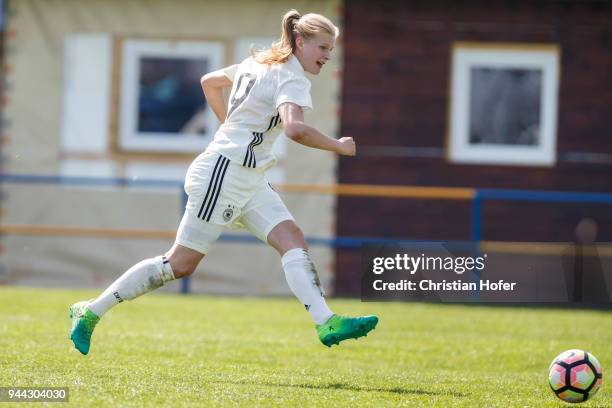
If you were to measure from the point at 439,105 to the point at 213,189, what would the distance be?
8.90 metres

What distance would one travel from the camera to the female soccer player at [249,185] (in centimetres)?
641

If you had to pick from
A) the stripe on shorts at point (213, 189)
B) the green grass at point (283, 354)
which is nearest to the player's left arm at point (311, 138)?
the stripe on shorts at point (213, 189)

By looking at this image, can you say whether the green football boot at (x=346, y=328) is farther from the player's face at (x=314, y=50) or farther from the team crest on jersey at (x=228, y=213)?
the player's face at (x=314, y=50)

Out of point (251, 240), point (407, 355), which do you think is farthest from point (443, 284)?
point (251, 240)

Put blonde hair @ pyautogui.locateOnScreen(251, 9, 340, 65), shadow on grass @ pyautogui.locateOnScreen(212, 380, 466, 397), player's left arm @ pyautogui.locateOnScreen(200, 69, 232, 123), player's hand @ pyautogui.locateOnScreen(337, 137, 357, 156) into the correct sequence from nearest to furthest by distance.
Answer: player's hand @ pyautogui.locateOnScreen(337, 137, 357, 156) < shadow on grass @ pyautogui.locateOnScreen(212, 380, 466, 397) < blonde hair @ pyautogui.locateOnScreen(251, 9, 340, 65) < player's left arm @ pyautogui.locateOnScreen(200, 69, 232, 123)

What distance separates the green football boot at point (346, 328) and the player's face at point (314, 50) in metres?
1.40

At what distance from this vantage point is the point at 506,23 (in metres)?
14.9

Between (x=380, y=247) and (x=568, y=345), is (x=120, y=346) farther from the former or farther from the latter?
(x=380, y=247)

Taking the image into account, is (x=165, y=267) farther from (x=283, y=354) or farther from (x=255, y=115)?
(x=283, y=354)

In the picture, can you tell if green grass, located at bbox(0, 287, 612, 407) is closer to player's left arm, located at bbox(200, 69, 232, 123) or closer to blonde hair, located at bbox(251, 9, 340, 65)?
player's left arm, located at bbox(200, 69, 232, 123)

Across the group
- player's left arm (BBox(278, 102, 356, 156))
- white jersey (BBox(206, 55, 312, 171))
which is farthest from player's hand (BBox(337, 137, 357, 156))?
white jersey (BBox(206, 55, 312, 171))

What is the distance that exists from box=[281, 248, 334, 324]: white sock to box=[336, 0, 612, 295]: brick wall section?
8353 millimetres

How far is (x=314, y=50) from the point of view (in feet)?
21.0

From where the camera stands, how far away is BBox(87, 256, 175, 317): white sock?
21.5 feet
